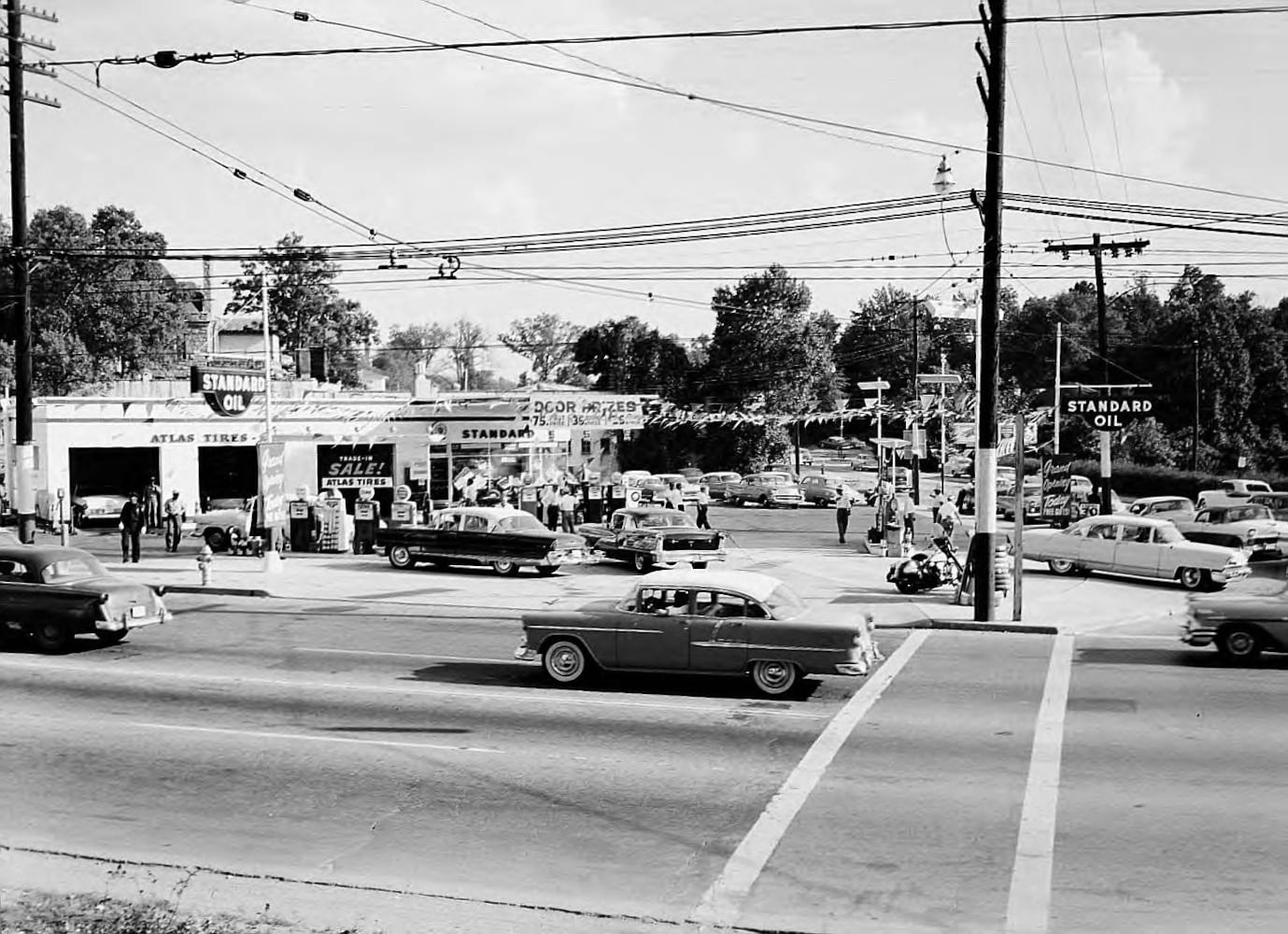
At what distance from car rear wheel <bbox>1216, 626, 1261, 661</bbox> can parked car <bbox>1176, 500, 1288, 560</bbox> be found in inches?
514

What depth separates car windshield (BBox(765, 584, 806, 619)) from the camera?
49.1 ft

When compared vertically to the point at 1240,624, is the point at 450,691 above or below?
below

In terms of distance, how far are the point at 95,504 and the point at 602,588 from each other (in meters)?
22.3

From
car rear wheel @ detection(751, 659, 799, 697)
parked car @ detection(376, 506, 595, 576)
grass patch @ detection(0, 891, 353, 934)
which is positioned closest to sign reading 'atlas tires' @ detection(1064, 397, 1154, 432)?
parked car @ detection(376, 506, 595, 576)

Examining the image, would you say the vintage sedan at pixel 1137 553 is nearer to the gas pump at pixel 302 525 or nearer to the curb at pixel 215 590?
the curb at pixel 215 590

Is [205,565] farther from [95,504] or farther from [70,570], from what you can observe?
[95,504]

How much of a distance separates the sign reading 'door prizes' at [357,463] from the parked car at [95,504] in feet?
22.5

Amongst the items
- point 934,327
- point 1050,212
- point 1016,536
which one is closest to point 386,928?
point 1016,536

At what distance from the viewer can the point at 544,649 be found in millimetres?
15766

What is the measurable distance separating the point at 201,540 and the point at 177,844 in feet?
87.0

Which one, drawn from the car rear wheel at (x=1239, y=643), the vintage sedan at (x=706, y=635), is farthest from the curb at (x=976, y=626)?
the vintage sedan at (x=706, y=635)

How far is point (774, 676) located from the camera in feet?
48.5

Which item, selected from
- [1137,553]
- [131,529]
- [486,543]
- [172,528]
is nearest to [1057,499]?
[1137,553]

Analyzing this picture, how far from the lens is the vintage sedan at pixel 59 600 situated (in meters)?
17.7
